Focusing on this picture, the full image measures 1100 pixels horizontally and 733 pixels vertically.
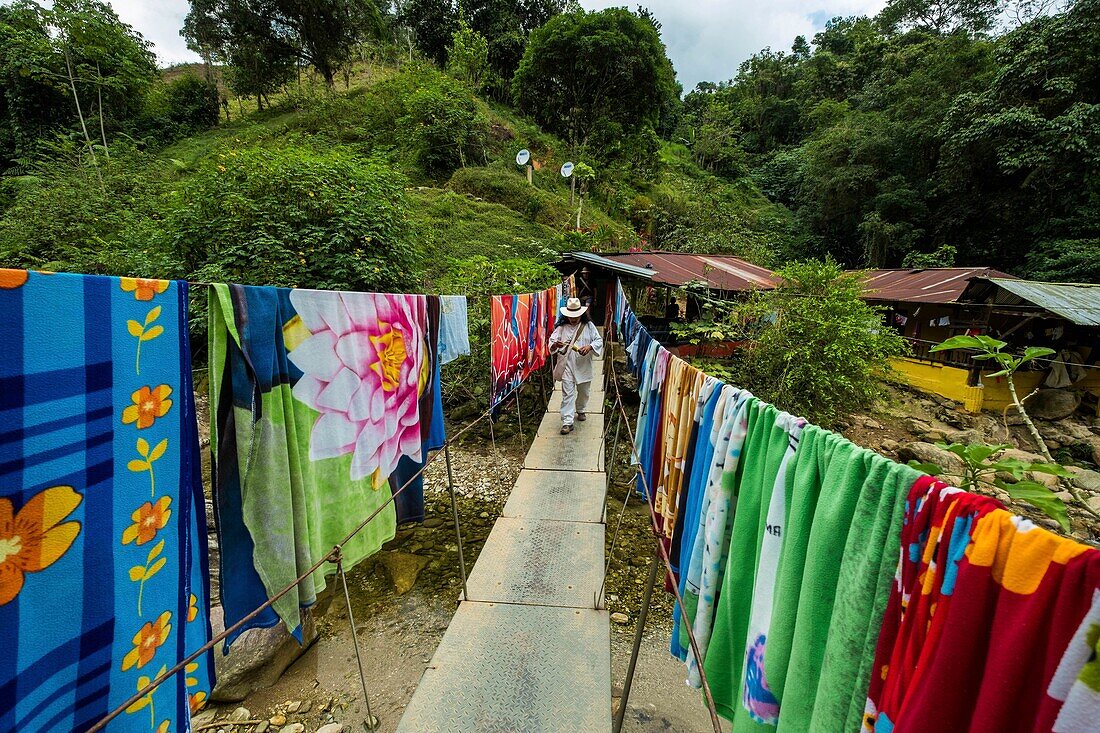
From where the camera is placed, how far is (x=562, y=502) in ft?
13.7

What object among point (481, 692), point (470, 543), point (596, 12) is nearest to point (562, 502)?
point (470, 543)

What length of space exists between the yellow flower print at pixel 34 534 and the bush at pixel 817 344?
7584 mm

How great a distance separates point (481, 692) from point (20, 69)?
94.3 feet

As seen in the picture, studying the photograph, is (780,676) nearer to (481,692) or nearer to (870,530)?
(870,530)

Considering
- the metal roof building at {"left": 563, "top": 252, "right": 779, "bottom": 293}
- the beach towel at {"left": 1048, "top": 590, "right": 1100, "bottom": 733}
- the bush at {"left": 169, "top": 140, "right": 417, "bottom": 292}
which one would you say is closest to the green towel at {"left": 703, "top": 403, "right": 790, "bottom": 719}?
the beach towel at {"left": 1048, "top": 590, "right": 1100, "bottom": 733}

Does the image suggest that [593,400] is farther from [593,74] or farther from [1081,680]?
[593,74]

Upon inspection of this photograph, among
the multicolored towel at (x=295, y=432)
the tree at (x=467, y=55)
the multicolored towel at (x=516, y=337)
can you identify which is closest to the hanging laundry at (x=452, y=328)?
the multicolored towel at (x=516, y=337)

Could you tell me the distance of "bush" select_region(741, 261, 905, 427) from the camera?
263 inches

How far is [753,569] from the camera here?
1496 millimetres

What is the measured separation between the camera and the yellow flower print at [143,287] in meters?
1.23

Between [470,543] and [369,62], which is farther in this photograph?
[369,62]

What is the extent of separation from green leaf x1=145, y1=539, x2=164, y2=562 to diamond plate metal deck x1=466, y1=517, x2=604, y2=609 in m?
2.10

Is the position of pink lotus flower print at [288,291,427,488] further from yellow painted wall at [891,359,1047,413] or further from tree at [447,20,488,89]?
tree at [447,20,488,89]

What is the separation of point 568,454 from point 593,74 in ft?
75.3
